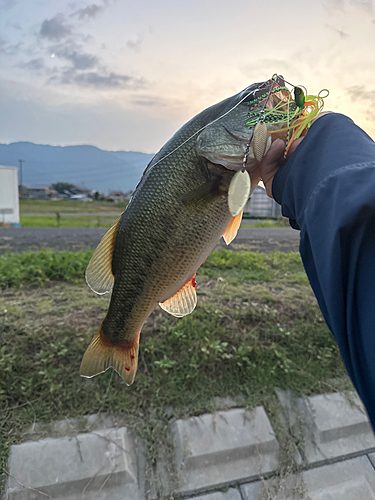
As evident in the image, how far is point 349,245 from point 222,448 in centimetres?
233

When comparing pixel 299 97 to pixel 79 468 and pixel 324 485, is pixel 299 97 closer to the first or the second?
pixel 79 468

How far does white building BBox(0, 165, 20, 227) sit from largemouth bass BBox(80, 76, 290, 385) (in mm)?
16620

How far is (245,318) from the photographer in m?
3.72

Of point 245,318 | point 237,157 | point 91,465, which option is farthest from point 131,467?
point 237,157

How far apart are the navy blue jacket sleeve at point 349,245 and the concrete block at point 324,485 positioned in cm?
206

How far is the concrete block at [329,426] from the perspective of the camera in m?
2.88

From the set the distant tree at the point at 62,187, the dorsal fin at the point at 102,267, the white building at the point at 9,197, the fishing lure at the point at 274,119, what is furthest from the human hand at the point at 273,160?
the distant tree at the point at 62,187

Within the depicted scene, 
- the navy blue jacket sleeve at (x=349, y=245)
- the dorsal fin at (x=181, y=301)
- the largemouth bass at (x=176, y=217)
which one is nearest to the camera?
the navy blue jacket sleeve at (x=349, y=245)

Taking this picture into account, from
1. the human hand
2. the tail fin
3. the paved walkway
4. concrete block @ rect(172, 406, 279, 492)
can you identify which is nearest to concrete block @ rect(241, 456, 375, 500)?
the paved walkway

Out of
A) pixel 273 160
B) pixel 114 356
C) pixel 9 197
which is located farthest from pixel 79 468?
pixel 9 197

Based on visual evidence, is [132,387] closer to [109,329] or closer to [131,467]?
[131,467]

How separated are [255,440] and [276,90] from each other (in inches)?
101

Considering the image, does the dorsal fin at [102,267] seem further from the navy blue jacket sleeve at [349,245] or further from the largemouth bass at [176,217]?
the navy blue jacket sleeve at [349,245]

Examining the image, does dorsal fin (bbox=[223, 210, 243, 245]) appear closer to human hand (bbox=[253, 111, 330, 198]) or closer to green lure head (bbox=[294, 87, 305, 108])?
human hand (bbox=[253, 111, 330, 198])
